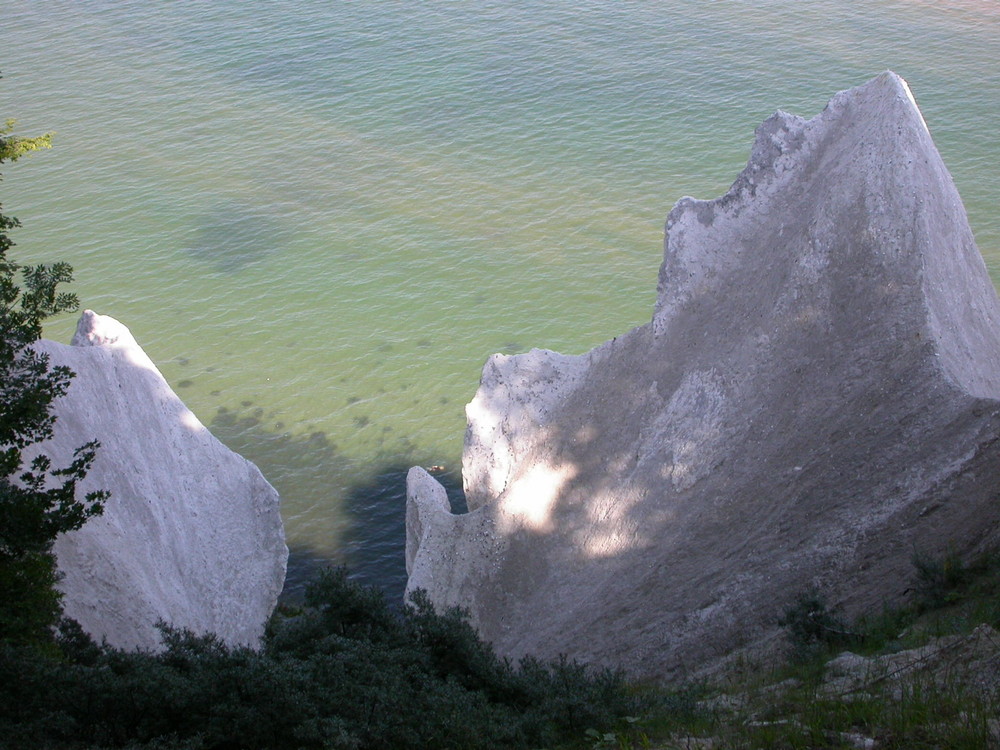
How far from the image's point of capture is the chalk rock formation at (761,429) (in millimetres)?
15961

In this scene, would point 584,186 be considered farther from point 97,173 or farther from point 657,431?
point 657,431

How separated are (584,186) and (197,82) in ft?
82.4

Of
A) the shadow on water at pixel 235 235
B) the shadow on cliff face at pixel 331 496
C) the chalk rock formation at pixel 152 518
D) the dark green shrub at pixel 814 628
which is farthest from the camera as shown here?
the shadow on water at pixel 235 235

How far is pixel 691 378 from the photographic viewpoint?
19.3m

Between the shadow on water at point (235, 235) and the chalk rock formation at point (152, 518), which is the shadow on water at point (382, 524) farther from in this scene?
the shadow on water at point (235, 235)

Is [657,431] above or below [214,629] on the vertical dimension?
above

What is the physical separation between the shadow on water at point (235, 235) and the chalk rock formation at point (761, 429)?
21742mm

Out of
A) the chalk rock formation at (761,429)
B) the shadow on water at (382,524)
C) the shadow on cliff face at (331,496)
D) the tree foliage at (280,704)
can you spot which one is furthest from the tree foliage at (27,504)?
the shadow on cliff face at (331,496)

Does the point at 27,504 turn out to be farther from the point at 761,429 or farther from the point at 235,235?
the point at 235,235

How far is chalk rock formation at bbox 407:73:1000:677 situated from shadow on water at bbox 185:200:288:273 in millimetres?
21742

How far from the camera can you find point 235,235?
42.6 m

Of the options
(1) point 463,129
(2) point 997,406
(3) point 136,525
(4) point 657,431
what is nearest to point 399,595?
(3) point 136,525

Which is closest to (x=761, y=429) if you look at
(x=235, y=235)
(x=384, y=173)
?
(x=235, y=235)

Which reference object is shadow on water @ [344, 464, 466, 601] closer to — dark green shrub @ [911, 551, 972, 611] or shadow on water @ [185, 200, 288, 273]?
dark green shrub @ [911, 551, 972, 611]
